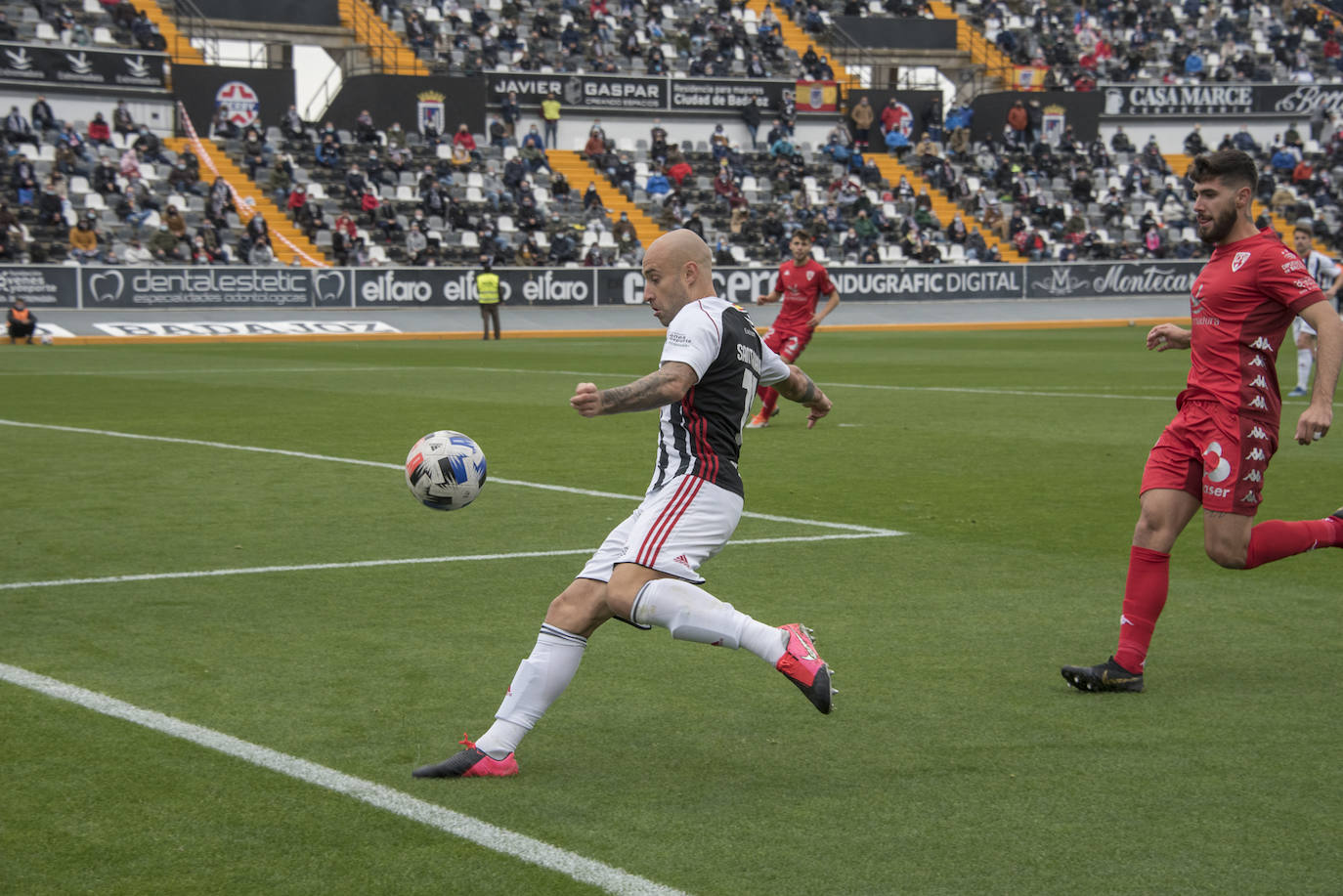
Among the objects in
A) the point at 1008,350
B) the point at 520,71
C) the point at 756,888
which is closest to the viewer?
the point at 756,888

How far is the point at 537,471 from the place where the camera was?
1245cm

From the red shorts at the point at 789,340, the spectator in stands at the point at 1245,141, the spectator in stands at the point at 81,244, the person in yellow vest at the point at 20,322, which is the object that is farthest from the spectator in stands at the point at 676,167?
the red shorts at the point at 789,340

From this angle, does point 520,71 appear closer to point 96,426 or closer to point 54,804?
point 96,426

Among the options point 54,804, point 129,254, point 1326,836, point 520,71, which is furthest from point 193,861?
point 520,71

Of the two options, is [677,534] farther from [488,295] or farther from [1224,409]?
[488,295]

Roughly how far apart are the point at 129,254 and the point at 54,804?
3358 centimetres

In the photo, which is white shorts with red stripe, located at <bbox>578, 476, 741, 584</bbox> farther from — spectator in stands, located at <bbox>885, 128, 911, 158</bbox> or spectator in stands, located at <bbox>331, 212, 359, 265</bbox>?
spectator in stands, located at <bbox>885, 128, 911, 158</bbox>

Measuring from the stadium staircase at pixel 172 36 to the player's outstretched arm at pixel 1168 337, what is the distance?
40755 mm

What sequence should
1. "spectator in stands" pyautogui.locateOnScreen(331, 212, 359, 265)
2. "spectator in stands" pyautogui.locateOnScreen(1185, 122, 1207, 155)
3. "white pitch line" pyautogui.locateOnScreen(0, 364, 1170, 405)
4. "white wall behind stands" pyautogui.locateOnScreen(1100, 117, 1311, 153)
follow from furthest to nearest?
"white wall behind stands" pyautogui.locateOnScreen(1100, 117, 1311, 153), "spectator in stands" pyautogui.locateOnScreen(1185, 122, 1207, 155), "spectator in stands" pyautogui.locateOnScreen(331, 212, 359, 265), "white pitch line" pyautogui.locateOnScreen(0, 364, 1170, 405)

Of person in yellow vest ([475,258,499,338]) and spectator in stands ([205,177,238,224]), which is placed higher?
spectator in stands ([205,177,238,224])

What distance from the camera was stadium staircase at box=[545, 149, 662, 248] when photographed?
45.4 m

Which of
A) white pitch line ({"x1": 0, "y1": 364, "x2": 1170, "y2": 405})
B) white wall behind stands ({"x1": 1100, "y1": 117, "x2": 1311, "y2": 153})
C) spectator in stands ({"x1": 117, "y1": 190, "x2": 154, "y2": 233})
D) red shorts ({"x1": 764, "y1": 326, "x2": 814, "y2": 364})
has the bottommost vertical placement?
white pitch line ({"x1": 0, "y1": 364, "x2": 1170, "y2": 405})

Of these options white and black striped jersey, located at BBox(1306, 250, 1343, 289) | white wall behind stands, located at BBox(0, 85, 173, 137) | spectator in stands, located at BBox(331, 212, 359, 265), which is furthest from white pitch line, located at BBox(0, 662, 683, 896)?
white wall behind stands, located at BBox(0, 85, 173, 137)

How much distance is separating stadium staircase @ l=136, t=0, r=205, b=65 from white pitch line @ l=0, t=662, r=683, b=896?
40.5m
